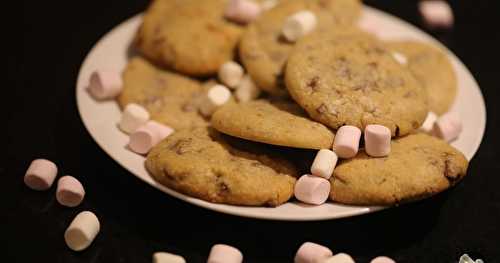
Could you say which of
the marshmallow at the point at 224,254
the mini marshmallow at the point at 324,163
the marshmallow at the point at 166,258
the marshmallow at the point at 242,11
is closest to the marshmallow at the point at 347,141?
the mini marshmallow at the point at 324,163

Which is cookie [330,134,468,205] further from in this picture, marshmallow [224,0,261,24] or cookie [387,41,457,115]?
marshmallow [224,0,261,24]

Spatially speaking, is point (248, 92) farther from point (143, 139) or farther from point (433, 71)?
point (433, 71)

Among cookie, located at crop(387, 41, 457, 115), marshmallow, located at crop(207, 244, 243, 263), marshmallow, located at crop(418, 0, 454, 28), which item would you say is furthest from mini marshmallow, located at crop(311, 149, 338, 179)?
marshmallow, located at crop(418, 0, 454, 28)

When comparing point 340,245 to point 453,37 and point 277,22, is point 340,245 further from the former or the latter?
point 453,37

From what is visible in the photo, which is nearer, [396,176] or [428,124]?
[396,176]

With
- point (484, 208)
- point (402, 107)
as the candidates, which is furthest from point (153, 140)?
point (484, 208)

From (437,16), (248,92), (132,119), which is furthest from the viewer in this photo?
(437,16)

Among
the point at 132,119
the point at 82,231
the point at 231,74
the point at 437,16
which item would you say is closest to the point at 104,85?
the point at 132,119

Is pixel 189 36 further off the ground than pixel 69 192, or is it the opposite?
pixel 189 36
